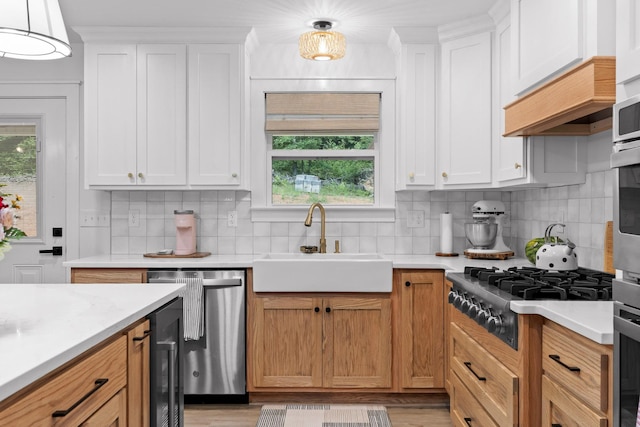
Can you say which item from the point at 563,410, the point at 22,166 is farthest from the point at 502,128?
the point at 22,166

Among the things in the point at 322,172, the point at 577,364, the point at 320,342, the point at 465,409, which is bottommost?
the point at 465,409

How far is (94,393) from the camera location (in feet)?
4.42

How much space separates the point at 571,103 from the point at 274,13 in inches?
77.1

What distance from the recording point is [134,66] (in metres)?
3.55

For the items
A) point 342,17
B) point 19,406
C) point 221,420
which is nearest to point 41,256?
point 221,420

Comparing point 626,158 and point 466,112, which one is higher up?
point 466,112

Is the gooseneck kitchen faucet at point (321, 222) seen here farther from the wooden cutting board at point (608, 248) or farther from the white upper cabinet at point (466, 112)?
the wooden cutting board at point (608, 248)

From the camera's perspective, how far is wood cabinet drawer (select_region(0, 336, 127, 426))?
3.36 ft

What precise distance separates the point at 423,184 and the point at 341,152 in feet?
2.21

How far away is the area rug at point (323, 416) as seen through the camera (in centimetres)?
304

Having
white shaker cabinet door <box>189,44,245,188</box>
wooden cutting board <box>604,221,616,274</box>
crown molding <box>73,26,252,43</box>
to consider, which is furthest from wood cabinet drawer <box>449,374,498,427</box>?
crown molding <box>73,26,252,43</box>

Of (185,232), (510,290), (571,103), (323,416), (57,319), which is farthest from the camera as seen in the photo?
(185,232)

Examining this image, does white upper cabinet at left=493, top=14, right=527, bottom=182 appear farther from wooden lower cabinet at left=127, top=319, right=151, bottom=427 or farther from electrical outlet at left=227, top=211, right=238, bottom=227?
wooden lower cabinet at left=127, top=319, right=151, bottom=427

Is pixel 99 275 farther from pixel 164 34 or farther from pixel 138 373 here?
pixel 138 373
